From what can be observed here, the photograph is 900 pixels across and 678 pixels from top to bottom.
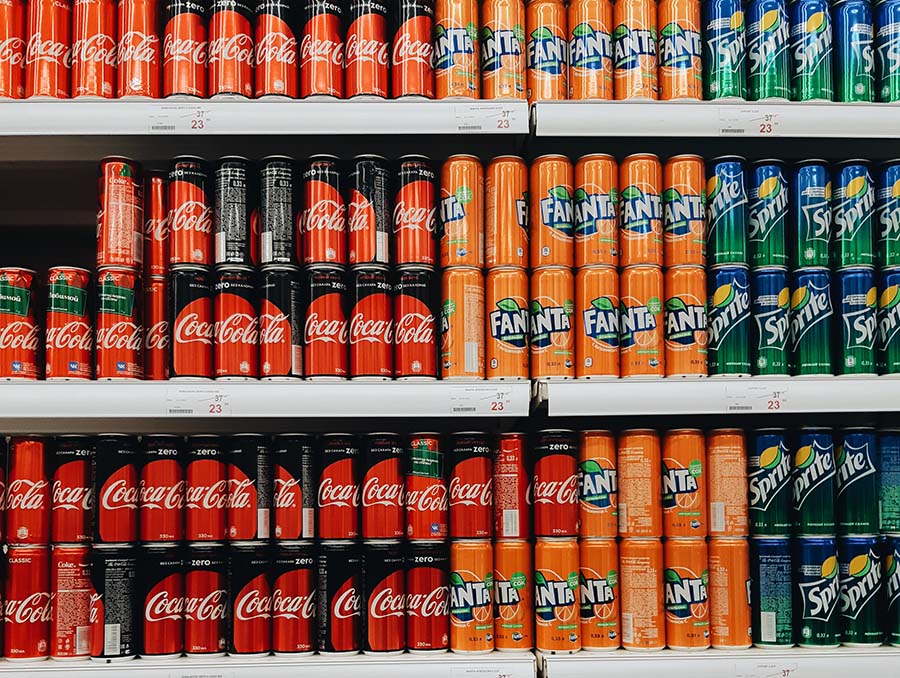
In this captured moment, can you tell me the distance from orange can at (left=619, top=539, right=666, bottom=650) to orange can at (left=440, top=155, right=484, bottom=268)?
22.1 inches

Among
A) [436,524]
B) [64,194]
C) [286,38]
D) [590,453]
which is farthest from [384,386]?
[64,194]

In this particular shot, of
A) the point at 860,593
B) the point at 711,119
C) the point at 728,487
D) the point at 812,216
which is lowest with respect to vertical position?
the point at 860,593

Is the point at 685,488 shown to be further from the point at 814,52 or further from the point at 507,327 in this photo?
the point at 814,52

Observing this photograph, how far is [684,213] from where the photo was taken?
1.63 m

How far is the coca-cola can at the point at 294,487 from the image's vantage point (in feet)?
5.17

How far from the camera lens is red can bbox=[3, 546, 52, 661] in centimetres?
155

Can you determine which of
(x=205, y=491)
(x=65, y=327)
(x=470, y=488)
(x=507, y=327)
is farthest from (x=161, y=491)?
(x=507, y=327)

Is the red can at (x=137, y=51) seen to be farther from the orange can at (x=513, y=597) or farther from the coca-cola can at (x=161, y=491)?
the orange can at (x=513, y=597)

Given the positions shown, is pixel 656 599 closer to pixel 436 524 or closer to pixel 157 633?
pixel 436 524

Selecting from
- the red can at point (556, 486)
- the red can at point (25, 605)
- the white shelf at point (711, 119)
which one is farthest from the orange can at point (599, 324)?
the red can at point (25, 605)

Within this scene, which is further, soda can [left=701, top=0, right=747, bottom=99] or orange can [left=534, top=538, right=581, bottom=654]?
soda can [left=701, top=0, right=747, bottom=99]

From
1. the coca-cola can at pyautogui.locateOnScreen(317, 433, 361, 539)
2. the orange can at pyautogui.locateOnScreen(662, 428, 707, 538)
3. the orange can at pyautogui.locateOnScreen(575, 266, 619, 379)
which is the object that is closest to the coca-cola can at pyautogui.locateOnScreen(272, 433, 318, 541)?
the coca-cola can at pyautogui.locateOnScreen(317, 433, 361, 539)

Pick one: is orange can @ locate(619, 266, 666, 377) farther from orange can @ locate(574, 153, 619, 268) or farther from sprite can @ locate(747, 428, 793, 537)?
sprite can @ locate(747, 428, 793, 537)

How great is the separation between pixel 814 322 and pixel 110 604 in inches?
50.4
